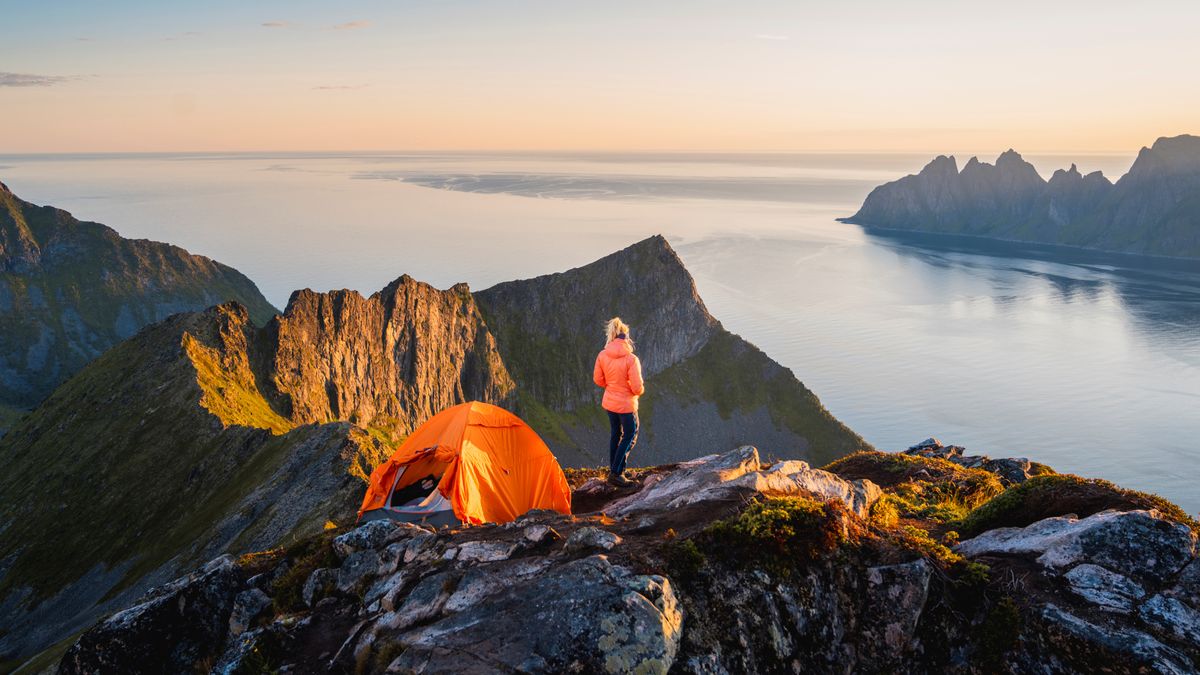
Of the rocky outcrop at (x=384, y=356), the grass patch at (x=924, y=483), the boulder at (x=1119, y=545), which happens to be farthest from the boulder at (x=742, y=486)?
the rocky outcrop at (x=384, y=356)

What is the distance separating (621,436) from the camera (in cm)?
2231

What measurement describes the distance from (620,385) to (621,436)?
1.85 m

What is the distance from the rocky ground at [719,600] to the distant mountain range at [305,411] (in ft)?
105

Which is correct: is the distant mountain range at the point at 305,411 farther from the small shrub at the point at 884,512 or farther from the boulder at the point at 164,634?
the small shrub at the point at 884,512

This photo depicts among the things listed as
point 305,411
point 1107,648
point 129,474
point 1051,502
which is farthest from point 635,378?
point 305,411

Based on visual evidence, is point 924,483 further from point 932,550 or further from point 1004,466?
point 932,550

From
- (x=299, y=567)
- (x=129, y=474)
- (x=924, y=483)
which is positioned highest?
(x=299, y=567)

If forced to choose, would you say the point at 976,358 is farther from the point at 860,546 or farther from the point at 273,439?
the point at 860,546

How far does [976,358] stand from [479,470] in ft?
655

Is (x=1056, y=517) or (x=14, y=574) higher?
(x=1056, y=517)

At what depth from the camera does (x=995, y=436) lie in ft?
452

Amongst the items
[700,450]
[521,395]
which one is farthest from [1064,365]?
[521,395]

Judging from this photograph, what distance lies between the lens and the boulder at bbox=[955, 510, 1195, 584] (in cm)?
1259

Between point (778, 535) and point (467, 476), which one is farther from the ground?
point (778, 535)
